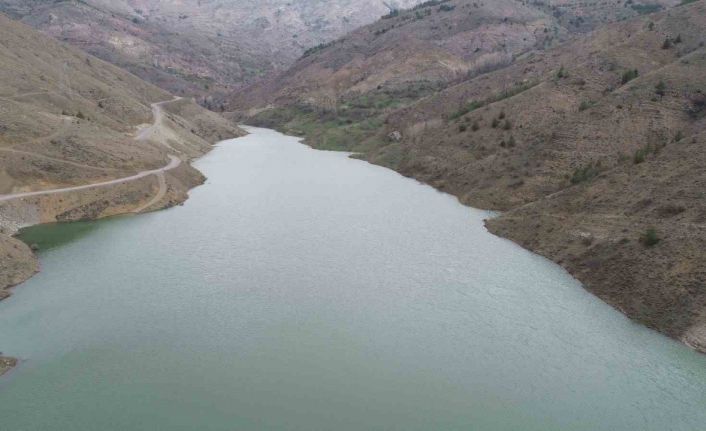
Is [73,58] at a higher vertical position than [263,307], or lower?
higher

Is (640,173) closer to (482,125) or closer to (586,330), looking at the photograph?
(586,330)

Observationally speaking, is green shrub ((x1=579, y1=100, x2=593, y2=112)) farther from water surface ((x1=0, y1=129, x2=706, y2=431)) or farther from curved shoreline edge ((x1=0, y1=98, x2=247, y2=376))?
curved shoreline edge ((x1=0, y1=98, x2=247, y2=376))

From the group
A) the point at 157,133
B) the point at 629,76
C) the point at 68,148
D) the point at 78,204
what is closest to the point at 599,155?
the point at 629,76

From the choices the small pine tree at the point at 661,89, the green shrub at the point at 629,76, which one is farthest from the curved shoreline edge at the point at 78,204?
the green shrub at the point at 629,76

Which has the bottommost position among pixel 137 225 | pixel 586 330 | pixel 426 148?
pixel 137 225

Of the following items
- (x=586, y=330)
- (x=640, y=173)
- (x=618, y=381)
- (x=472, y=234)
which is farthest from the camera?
(x=472, y=234)

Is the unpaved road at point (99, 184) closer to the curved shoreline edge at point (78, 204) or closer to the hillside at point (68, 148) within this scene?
the curved shoreline edge at point (78, 204)

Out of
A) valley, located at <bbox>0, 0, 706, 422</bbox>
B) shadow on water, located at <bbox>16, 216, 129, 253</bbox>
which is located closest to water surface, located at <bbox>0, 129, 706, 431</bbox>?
valley, located at <bbox>0, 0, 706, 422</bbox>

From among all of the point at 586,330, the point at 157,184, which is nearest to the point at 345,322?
the point at 586,330
